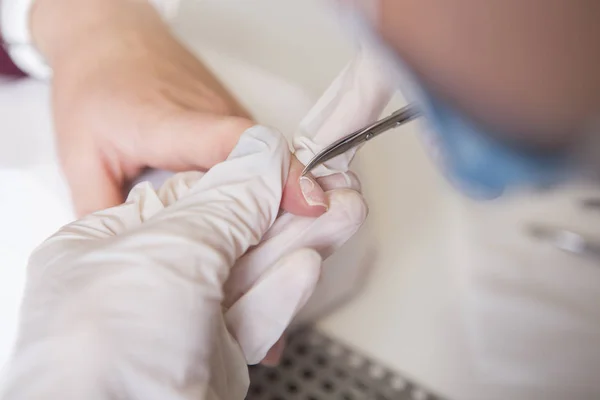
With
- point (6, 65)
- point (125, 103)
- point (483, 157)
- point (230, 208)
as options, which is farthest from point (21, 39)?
point (483, 157)

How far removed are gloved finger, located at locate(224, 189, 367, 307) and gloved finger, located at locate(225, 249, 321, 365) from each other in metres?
0.01

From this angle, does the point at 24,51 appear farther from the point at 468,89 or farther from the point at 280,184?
the point at 468,89

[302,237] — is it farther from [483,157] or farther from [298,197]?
[483,157]

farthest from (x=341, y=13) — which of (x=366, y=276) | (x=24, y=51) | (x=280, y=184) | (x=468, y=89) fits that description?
(x=24, y=51)

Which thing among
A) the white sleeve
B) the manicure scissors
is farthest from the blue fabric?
the white sleeve

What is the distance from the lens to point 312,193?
0.34m

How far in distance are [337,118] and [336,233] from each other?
0.07 m

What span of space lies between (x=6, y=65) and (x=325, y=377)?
0.41 metres

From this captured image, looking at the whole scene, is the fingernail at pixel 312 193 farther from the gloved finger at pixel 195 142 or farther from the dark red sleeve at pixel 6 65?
the dark red sleeve at pixel 6 65

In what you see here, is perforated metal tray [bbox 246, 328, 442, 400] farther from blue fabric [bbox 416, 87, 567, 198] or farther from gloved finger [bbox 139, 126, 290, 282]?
blue fabric [bbox 416, 87, 567, 198]

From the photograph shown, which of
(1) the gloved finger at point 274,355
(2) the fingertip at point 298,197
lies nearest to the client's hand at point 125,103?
(2) the fingertip at point 298,197

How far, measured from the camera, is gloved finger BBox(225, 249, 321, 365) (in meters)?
0.32

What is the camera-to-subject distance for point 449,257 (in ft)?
1.66

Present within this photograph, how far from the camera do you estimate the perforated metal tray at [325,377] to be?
1.37ft
